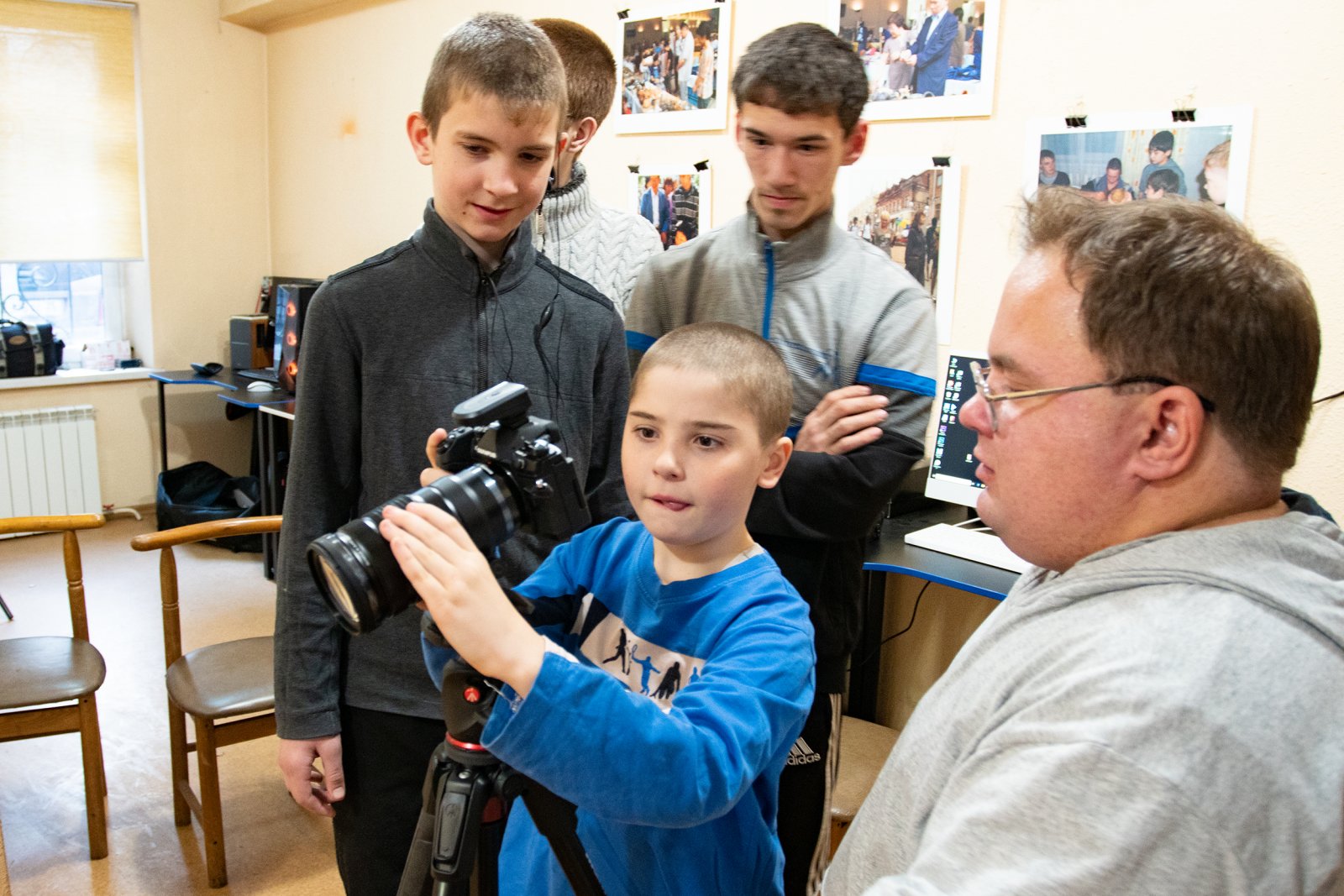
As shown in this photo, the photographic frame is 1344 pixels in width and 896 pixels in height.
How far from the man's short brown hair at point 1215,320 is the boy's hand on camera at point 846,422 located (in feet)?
2.09

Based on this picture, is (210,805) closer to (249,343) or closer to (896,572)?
(896,572)

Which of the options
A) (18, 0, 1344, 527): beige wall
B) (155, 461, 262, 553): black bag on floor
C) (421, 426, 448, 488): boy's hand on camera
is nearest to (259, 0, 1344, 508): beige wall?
(18, 0, 1344, 527): beige wall

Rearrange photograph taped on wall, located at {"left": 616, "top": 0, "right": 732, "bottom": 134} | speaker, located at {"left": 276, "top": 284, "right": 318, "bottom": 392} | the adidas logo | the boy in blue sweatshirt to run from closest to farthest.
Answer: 1. the boy in blue sweatshirt
2. the adidas logo
3. photograph taped on wall, located at {"left": 616, "top": 0, "right": 732, "bottom": 134}
4. speaker, located at {"left": 276, "top": 284, "right": 318, "bottom": 392}

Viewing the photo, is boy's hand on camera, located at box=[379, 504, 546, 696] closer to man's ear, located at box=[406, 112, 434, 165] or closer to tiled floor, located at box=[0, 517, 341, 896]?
man's ear, located at box=[406, 112, 434, 165]

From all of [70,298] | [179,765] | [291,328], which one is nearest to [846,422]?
[179,765]

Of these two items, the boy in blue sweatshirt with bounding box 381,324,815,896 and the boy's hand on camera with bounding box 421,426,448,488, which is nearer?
the boy in blue sweatshirt with bounding box 381,324,815,896

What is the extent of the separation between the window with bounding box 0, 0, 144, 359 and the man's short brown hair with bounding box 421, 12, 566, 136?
4654 mm

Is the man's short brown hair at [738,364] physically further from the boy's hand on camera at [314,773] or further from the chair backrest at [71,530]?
the chair backrest at [71,530]

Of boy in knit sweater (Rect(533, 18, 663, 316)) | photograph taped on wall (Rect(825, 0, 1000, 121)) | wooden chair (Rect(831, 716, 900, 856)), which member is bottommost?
wooden chair (Rect(831, 716, 900, 856))

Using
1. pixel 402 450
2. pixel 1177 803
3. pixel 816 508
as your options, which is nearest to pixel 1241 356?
pixel 1177 803

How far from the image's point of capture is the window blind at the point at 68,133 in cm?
493

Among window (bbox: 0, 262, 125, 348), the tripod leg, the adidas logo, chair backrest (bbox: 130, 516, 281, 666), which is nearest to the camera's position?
the tripod leg

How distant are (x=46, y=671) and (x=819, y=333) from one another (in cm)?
210

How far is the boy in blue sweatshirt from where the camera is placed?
2.85 ft
